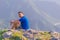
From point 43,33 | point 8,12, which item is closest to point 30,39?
point 43,33

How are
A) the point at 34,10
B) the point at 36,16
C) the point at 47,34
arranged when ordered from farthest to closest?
the point at 34,10 → the point at 36,16 → the point at 47,34

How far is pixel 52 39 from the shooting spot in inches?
190

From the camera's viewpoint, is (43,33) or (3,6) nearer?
(43,33)

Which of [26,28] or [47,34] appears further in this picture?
[26,28]

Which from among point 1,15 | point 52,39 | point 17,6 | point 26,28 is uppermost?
point 17,6

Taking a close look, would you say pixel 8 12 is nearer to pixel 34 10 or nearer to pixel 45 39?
pixel 34 10

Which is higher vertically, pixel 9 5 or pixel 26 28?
pixel 9 5

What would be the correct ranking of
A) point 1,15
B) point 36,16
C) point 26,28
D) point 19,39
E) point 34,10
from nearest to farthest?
point 19,39, point 26,28, point 1,15, point 36,16, point 34,10

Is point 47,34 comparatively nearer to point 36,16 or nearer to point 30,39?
point 30,39

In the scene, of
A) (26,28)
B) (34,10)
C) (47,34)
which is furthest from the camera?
(34,10)

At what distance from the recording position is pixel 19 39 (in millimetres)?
4684

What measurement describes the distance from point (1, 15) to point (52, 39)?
3275mm

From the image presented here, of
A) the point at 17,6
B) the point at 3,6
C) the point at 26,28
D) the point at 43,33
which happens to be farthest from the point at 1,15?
the point at 43,33

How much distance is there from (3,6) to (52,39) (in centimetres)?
367
